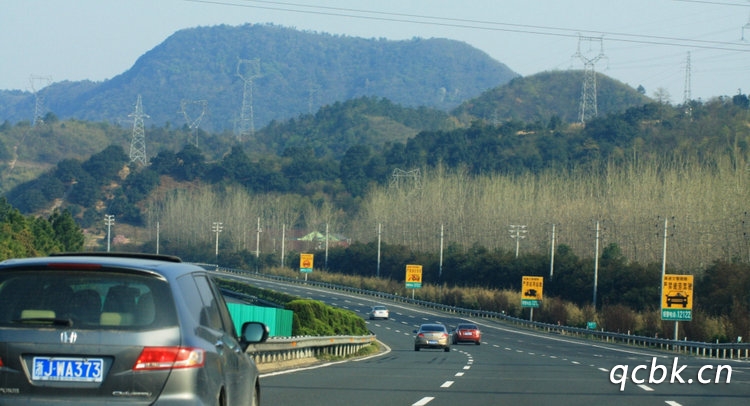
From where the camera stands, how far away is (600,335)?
2625 inches

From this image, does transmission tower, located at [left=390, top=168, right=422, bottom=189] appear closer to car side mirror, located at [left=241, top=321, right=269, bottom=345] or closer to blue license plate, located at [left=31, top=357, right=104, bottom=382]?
car side mirror, located at [left=241, top=321, right=269, bottom=345]

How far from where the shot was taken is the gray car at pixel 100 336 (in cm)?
764

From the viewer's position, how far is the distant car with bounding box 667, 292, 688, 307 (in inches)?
2248

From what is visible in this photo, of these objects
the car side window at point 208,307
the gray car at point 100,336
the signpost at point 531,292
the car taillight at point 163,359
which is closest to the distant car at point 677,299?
the signpost at point 531,292

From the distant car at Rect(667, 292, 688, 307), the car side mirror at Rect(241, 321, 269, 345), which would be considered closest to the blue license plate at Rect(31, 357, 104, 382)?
the car side mirror at Rect(241, 321, 269, 345)

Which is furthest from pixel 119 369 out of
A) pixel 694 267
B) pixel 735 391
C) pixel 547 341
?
pixel 694 267

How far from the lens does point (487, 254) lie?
105188mm

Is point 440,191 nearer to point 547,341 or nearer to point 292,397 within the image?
point 547,341

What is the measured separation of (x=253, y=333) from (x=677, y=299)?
50.4m

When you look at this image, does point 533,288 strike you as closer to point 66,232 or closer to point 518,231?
point 518,231

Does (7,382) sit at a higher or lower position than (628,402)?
higher

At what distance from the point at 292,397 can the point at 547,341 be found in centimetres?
4575

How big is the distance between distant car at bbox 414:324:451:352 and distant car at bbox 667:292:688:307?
16.4m

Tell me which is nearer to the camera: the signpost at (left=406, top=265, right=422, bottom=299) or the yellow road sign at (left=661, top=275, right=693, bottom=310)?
the yellow road sign at (left=661, top=275, right=693, bottom=310)
